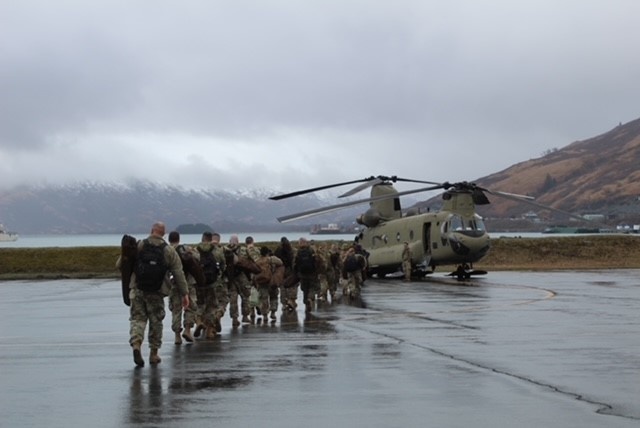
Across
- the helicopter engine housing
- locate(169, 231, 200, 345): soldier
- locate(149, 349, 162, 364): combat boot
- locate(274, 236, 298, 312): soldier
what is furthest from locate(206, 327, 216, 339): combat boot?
the helicopter engine housing

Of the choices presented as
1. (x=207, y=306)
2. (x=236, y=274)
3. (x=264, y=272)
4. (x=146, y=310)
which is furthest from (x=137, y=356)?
(x=264, y=272)

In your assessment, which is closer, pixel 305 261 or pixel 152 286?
pixel 152 286

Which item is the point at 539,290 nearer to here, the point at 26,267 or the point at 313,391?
the point at 313,391

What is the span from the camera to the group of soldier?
14.4 meters

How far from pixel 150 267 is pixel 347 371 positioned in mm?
3356

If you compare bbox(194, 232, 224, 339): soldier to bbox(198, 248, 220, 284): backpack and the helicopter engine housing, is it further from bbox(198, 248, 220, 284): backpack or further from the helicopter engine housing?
the helicopter engine housing

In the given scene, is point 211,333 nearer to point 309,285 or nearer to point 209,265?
point 209,265

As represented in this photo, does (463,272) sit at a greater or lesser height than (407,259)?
lesser

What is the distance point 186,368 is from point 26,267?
128 ft

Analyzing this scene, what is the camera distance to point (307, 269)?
23.1 m

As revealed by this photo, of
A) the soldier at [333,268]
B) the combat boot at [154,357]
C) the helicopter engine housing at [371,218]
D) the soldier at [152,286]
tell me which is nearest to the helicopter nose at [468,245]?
the helicopter engine housing at [371,218]

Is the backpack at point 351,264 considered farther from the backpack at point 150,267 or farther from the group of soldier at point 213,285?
the backpack at point 150,267

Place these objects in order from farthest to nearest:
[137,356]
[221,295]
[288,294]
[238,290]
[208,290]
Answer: [288,294]
[238,290]
[221,295]
[208,290]
[137,356]

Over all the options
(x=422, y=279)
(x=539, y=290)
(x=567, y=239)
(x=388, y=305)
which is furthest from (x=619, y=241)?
(x=388, y=305)
